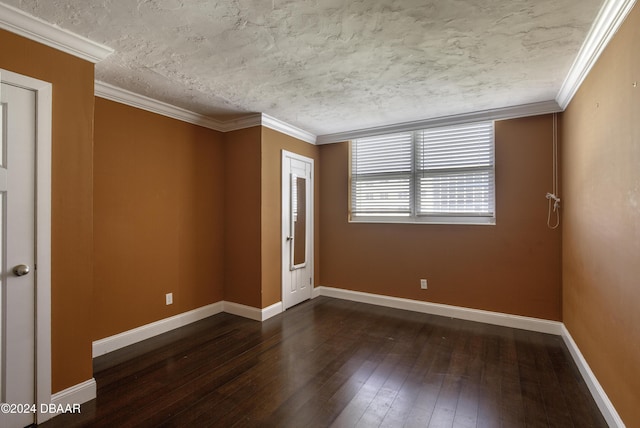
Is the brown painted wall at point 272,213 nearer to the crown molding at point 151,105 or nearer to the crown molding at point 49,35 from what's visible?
the crown molding at point 151,105

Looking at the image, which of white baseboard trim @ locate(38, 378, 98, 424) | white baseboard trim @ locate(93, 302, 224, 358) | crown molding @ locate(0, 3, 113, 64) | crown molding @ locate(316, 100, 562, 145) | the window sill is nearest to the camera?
crown molding @ locate(0, 3, 113, 64)

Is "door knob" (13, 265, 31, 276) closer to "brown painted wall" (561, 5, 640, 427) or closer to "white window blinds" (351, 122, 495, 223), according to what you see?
"brown painted wall" (561, 5, 640, 427)

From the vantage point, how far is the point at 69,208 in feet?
6.86

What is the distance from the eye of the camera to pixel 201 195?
3859mm

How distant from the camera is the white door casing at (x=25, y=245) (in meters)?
1.82

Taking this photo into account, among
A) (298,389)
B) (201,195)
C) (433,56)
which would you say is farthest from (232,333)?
(433,56)

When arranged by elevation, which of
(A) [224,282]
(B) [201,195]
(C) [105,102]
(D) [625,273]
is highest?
(C) [105,102]

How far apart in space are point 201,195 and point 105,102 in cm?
139

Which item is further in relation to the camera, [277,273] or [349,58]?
[277,273]

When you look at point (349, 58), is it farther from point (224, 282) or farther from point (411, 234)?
point (224, 282)

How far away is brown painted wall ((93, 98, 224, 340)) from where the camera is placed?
2918 millimetres


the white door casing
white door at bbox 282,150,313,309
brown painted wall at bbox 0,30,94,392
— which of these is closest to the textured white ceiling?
brown painted wall at bbox 0,30,94,392

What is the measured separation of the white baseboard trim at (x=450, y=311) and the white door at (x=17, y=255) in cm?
346

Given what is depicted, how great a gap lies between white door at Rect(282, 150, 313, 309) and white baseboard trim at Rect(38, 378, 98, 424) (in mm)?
2295
